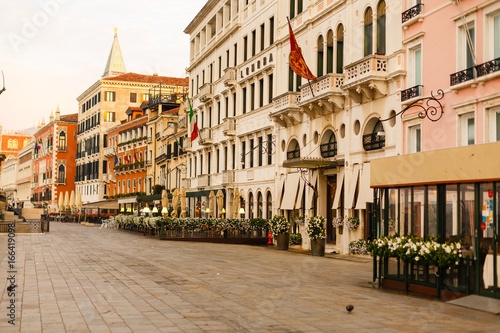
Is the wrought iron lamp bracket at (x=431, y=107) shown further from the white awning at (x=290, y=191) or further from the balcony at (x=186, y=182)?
the balcony at (x=186, y=182)

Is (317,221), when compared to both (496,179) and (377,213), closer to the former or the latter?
(377,213)

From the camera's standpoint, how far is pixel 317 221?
29.2 meters

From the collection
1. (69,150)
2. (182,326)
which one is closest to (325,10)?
(182,326)

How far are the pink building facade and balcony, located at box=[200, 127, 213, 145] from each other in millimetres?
28124

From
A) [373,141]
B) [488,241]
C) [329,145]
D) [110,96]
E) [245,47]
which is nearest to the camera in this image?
[488,241]

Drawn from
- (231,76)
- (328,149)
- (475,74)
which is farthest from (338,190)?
(231,76)

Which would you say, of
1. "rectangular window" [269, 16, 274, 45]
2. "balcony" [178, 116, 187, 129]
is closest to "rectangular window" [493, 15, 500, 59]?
"rectangular window" [269, 16, 274, 45]

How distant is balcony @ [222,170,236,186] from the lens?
46.9 metres

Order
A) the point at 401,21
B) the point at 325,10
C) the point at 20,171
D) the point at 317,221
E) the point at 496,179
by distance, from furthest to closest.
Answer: the point at 20,171 < the point at 325,10 < the point at 317,221 < the point at 401,21 < the point at 496,179

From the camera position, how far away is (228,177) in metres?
47.3

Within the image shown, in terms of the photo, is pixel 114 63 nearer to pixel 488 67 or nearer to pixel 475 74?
pixel 475 74

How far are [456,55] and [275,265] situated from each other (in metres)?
9.49

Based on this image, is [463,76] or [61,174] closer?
[463,76]

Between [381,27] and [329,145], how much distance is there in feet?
23.1
